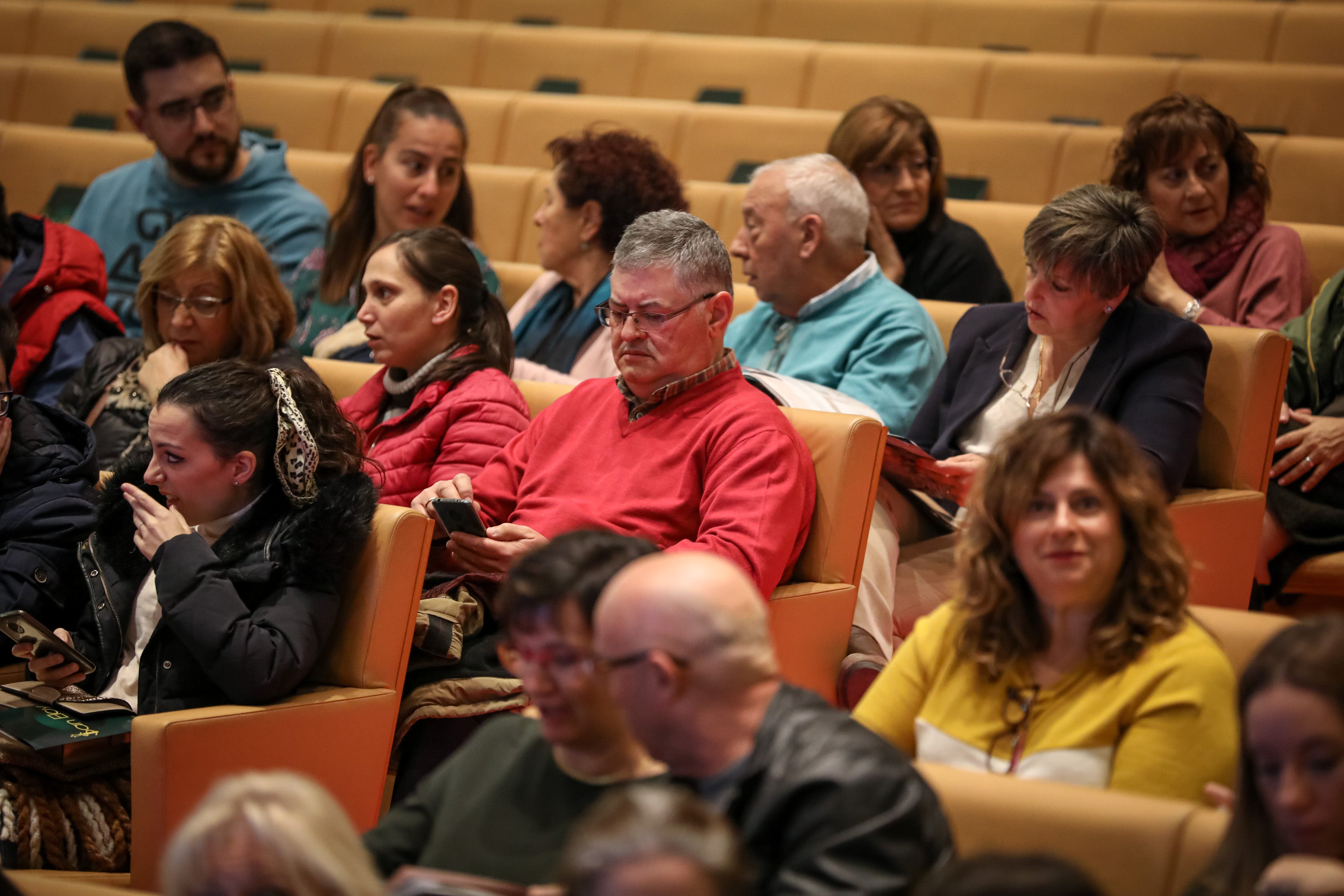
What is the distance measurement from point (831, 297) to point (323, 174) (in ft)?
6.97

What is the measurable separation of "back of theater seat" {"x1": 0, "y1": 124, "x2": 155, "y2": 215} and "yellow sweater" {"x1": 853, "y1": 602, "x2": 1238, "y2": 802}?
371 centimetres

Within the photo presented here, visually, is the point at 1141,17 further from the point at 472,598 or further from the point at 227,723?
the point at 227,723

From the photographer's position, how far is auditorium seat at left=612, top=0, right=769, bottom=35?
5152 millimetres

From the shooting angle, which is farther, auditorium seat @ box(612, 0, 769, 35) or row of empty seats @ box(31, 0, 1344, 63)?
auditorium seat @ box(612, 0, 769, 35)

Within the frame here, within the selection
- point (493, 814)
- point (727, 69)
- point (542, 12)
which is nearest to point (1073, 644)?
point (493, 814)

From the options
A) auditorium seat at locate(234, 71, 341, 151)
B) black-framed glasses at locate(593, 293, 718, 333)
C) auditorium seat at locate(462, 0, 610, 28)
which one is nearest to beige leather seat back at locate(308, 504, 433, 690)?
black-framed glasses at locate(593, 293, 718, 333)

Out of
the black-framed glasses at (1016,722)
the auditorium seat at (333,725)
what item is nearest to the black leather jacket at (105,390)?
the auditorium seat at (333,725)

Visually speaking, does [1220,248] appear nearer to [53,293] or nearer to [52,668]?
[52,668]

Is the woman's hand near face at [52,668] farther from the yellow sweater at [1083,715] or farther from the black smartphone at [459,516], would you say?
the yellow sweater at [1083,715]

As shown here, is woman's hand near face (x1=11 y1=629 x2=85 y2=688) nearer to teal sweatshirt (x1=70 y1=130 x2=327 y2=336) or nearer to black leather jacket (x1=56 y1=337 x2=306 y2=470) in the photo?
black leather jacket (x1=56 y1=337 x2=306 y2=470)

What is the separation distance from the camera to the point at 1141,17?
452 centimetres

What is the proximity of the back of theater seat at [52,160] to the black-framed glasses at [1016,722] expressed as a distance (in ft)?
12.5

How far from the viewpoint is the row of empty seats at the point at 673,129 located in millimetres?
3617

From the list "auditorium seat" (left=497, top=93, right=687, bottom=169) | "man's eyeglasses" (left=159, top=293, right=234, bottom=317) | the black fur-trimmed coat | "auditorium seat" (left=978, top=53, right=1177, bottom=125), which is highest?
"auditorium seat" (left=978, top=53, right=1177, bottom=125)
